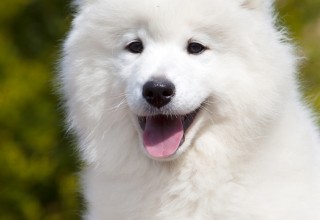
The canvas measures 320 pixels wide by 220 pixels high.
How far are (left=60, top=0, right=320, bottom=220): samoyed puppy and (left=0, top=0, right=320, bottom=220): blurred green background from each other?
10.3ft

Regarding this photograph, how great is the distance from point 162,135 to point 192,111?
23 cm

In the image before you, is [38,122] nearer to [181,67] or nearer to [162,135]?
[162,135]

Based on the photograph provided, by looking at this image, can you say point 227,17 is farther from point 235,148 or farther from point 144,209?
point 144,209

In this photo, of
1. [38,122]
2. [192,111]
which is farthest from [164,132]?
[38,122]

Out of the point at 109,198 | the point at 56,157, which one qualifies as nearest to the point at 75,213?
the point at 56,157

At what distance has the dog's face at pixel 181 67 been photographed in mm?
5043

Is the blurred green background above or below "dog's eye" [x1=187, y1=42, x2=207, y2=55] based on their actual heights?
below

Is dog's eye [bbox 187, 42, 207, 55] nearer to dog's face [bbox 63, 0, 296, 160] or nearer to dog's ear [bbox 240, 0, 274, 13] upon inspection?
dog's face [bbox 63, 0, 296, 160]

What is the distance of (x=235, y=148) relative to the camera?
5.25m

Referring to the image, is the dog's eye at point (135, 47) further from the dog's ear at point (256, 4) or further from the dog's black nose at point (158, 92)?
the dog's ear at point (256, 4)

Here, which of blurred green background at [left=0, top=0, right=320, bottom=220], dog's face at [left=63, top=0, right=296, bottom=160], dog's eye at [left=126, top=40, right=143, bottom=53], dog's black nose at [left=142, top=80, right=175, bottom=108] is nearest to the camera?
dog's black nose at [left=142, top=80, right=175, bottom=108]

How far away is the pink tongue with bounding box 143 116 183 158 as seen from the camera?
16.8 feet

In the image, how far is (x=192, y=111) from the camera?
513cm

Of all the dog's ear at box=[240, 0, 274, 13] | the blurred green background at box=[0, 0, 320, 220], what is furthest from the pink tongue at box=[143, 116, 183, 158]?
the blurred green background at box=[0, 0, 320, 220]
